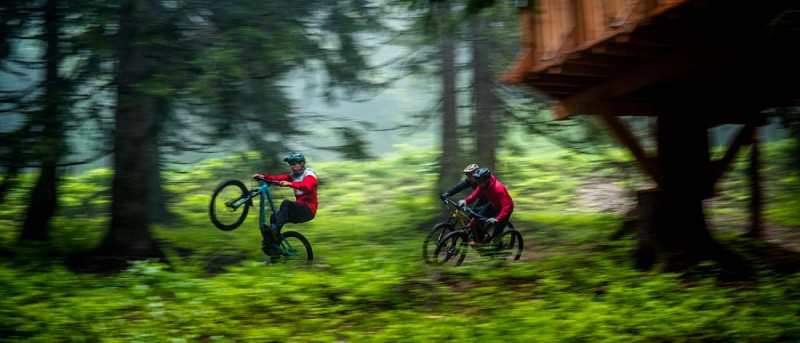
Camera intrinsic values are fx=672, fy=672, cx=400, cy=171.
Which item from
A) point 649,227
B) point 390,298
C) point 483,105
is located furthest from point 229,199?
point 649,227

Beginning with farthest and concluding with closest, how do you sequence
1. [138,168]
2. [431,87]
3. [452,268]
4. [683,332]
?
1. [431,87]
2. [138,168]
3. [452,268]
4. [683,332]

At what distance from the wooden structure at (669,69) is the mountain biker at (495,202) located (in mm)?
1604

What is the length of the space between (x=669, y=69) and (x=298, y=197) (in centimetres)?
633

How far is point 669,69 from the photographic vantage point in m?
8.50

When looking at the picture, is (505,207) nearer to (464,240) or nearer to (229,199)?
(464,240)

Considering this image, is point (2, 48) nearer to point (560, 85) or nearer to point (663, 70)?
point (560, 85)

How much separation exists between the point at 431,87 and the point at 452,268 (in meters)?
7.59

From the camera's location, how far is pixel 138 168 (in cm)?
1088

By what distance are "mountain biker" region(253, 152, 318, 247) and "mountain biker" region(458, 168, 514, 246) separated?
2602mm

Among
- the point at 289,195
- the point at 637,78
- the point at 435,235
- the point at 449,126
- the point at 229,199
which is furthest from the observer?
the point at 289,195

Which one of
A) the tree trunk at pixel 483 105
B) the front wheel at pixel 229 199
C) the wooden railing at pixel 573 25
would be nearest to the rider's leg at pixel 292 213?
the front wheel at pixel 229 199

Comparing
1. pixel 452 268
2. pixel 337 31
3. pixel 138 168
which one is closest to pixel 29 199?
pixel 138 168

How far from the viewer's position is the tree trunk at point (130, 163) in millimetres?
10805

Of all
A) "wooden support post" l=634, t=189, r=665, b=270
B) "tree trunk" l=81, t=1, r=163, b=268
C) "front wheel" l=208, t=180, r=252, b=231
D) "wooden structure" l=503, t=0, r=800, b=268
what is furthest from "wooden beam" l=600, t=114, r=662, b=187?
"tree trunk" l=81, t=1, r=163, b=268
